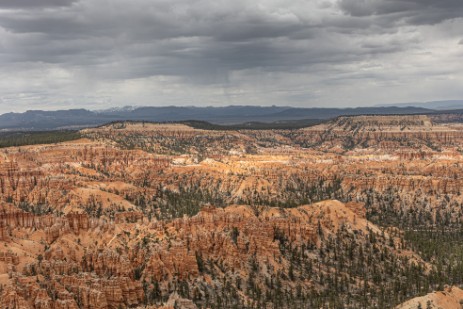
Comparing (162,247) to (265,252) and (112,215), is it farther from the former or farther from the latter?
(112,215)

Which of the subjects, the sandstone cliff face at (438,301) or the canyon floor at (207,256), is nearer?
the sandstone cliff face at (438,301)

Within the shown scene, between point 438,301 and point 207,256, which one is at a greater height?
point 207,256

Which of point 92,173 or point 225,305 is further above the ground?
point 92,173

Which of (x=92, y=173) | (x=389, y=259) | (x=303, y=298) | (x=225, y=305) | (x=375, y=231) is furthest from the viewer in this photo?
(x=92, y=173)

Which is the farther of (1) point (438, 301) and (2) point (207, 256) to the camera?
(2) point (207, 256)

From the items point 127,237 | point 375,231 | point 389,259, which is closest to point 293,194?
point 375,231

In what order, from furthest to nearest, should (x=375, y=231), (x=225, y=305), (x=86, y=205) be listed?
(x=86, y=205), (x=375, y=231), (x=225, y=305)

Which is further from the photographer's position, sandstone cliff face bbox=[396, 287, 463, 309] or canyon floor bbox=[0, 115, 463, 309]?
canyon floor bbox=[0, 115, 463, 309]

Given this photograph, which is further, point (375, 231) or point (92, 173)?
point (92, 173)

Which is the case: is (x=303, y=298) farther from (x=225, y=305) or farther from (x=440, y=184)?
(x=440, y=184)
